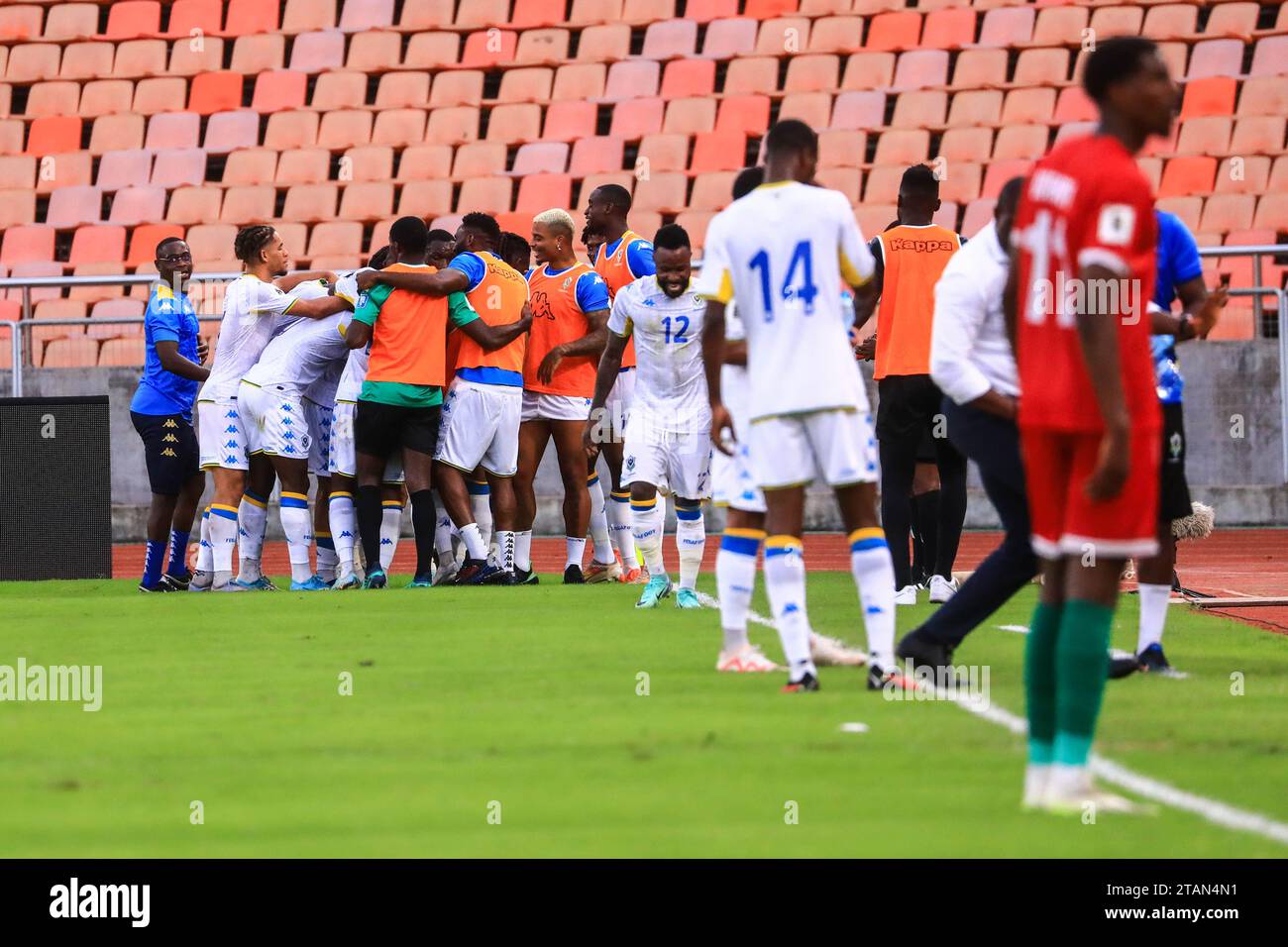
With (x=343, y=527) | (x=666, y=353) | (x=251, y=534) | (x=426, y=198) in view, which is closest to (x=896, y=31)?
(x=426, y=198)

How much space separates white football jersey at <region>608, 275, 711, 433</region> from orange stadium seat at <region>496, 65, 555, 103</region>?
13286 millimetres

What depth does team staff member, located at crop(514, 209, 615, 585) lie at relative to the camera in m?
13.1

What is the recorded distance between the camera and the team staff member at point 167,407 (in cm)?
1318

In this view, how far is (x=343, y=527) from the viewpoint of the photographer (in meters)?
13.1

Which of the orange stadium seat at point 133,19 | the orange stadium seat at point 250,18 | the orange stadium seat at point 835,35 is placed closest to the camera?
the orange stadium seat at point 835,35

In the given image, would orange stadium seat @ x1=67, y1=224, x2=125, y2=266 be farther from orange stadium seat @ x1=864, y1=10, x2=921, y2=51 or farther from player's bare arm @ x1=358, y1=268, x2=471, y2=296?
player's bare arm @ x1=358, y1=268, x2=471, y2=296

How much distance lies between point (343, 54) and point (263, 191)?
3.05m

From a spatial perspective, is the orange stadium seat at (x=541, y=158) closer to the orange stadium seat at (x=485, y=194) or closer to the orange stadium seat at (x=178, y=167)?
the orange stadium seat at (x=485, y=194)

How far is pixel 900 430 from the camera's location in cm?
1090

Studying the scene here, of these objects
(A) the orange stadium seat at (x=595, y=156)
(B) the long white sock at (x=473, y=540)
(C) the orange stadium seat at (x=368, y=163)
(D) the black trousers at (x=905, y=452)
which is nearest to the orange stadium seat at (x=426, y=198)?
(C) the orange stadium seat at (x=368, y=163)

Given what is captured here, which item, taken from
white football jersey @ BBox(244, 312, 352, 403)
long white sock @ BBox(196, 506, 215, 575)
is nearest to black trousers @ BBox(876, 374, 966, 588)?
white football jersey @ BBox(244, 312, 352, 403)

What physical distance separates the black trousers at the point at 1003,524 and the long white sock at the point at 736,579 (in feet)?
2.40
